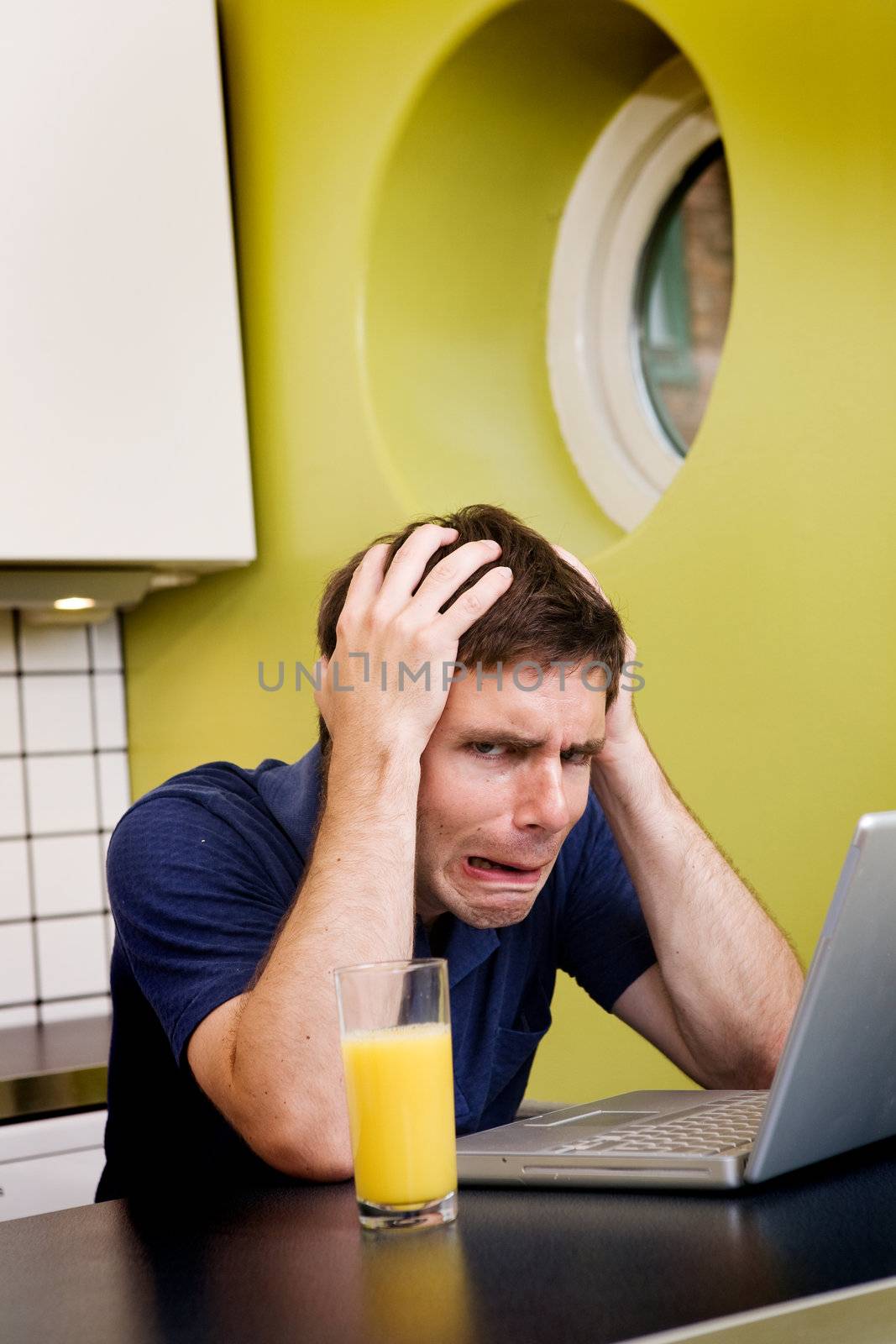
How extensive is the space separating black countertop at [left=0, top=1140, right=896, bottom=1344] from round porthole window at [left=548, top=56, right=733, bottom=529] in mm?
1243

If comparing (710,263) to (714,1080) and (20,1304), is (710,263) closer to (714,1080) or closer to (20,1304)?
(714,1080)

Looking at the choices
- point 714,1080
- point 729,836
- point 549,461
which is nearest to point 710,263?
point 549,461

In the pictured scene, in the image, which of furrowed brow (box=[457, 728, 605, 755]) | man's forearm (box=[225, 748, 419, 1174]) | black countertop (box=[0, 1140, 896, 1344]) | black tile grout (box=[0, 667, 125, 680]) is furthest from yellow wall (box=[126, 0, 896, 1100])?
black countertop (box=[0, 1140, 896, 1344])

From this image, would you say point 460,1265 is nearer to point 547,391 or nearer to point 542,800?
point 542,800

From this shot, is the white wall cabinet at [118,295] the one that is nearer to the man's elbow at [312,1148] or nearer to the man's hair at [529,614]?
the man's hair at [529,614]

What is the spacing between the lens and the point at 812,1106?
83 centimetres

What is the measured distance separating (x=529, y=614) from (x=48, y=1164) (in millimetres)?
1160

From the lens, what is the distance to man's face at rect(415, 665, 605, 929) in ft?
3.75

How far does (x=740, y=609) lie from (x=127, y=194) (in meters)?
1.10

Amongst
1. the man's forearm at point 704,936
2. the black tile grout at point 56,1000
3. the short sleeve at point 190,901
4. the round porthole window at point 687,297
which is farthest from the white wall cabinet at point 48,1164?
the round porthole window at point 687,297

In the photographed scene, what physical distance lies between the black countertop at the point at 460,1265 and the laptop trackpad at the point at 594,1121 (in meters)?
0.14

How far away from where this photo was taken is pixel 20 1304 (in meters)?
0.73

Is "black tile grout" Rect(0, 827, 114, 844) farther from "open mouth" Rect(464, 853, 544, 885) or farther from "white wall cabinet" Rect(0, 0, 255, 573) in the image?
"open mouth" Rect(464, 853, 544, 885)

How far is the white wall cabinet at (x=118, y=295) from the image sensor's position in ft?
6.59
